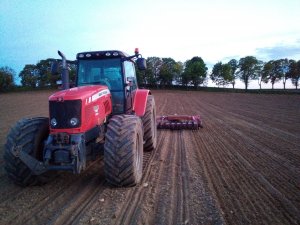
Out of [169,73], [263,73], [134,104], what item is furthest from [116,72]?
[263,73]

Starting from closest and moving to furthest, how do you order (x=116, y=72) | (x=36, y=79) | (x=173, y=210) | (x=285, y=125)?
(x=173, y=210) < (x=116, y=72) < (x=285, y=125) < (x=36, y=79)

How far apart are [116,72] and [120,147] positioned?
2.24m

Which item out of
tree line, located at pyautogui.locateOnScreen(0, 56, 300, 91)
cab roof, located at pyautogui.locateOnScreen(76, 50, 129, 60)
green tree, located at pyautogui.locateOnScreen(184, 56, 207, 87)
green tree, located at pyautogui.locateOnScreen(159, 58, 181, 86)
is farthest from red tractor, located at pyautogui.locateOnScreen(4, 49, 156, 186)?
green tree, located at pyautogui.locateOnScreen(184, 56, 207, 87)

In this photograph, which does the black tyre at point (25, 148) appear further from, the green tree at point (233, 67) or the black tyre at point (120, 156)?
the green tree at point (233, 67)

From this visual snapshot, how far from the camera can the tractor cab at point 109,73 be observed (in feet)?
21.6

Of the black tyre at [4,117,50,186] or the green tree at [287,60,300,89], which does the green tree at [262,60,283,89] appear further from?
the black tyre at [4,117,50,186]

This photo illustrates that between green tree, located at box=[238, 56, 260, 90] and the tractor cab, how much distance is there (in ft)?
270

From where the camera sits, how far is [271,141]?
9.05 metres

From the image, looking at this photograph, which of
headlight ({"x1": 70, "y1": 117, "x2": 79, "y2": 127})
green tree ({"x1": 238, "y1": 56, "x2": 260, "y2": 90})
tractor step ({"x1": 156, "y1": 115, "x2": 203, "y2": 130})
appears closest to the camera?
headlight ({"x1": 70, "y1": 117, "x2": 79, "y2": 127})

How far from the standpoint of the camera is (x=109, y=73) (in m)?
6.66

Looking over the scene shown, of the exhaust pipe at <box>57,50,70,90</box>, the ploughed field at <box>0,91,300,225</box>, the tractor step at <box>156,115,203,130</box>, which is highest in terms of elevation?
the exhaust pipe at <box>57,50,70,90</box>

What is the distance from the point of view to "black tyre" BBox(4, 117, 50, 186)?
5035mm

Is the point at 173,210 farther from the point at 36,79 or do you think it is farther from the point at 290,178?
the point at 36,79

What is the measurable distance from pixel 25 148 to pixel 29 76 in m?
56.3
